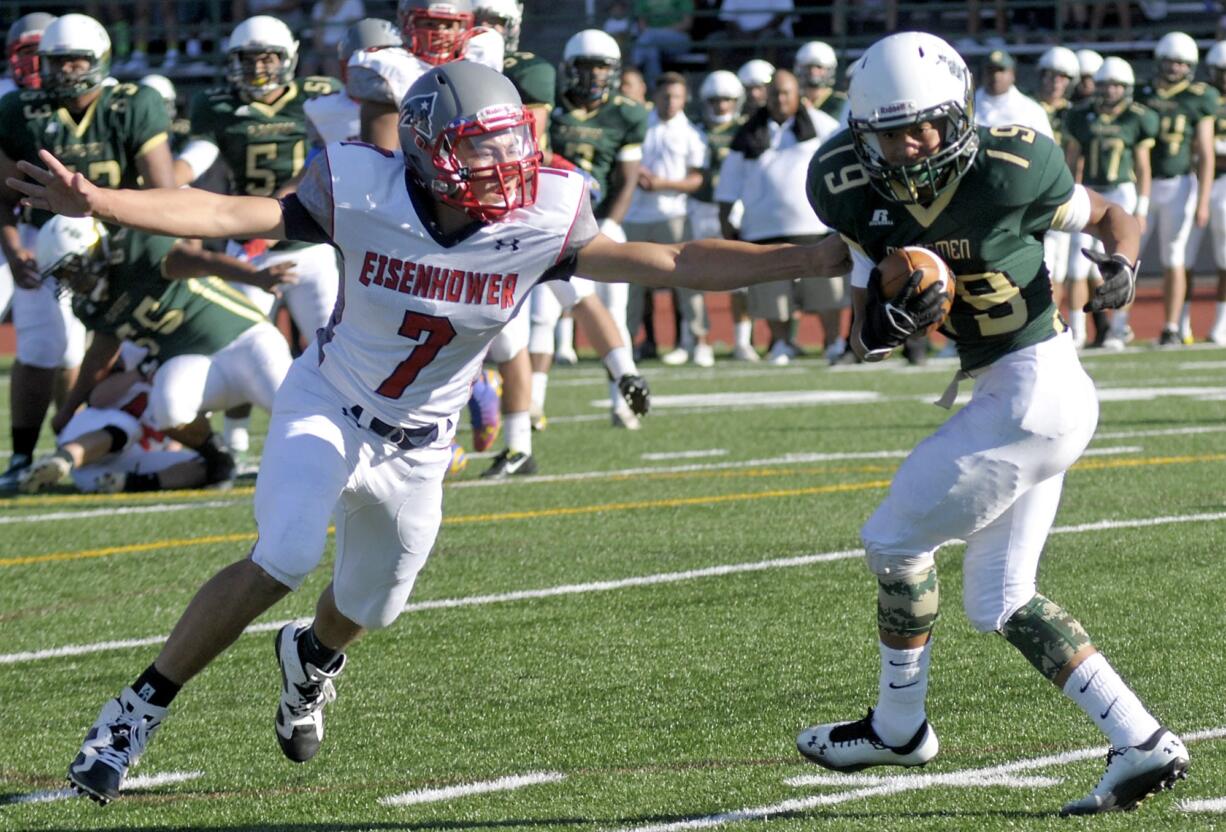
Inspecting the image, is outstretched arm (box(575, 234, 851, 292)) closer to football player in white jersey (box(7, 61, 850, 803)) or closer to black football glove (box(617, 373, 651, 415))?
football player in white jersey (box(7, 61, 850, 803))

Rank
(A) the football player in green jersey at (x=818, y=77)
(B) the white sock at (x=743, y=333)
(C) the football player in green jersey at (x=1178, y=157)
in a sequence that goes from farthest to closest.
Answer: (B) the white sock at (x=743, y=333)
(C) the football player in green jersey at (x=1178, y=157)
(A) the football player in green jersey at (x=818, y=77)

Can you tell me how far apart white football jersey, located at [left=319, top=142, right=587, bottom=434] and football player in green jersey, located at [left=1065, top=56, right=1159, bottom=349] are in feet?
30.9

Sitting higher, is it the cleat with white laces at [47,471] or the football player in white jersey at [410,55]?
the football player in white jersey at [410,55]

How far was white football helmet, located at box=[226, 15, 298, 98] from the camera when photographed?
8594mm

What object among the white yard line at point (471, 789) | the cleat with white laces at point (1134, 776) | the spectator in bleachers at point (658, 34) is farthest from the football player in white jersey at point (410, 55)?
the spectator in bleachers at point (658, 34)

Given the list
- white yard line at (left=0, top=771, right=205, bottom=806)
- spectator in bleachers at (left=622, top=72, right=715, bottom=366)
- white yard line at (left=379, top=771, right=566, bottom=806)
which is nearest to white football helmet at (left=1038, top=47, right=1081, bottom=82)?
spectator in bleachers at (left=622, top=72, right=715, bottom=366)

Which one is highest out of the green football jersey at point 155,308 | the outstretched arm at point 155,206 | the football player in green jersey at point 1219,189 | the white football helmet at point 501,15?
the outstretched arm at point 155,206

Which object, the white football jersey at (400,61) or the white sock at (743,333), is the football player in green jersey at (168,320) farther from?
the white sock at (743,333)

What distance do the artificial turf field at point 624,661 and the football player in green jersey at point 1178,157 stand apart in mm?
5227

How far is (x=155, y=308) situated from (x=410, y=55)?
56.7 inches

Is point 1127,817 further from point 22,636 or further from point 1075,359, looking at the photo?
point 22,636

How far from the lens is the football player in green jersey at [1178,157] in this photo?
42.4 feet

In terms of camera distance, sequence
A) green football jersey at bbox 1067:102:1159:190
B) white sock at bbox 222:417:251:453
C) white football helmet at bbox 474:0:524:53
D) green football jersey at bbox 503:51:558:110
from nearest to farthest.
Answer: green football jersey at bbox 503:51:558:110 < white football helmet at bbox 474:0:524:53 < white sock at bbox 222:417:251:453 < green football jersey at bbox 1067:102:1159:190

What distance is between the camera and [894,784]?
3.65 m
